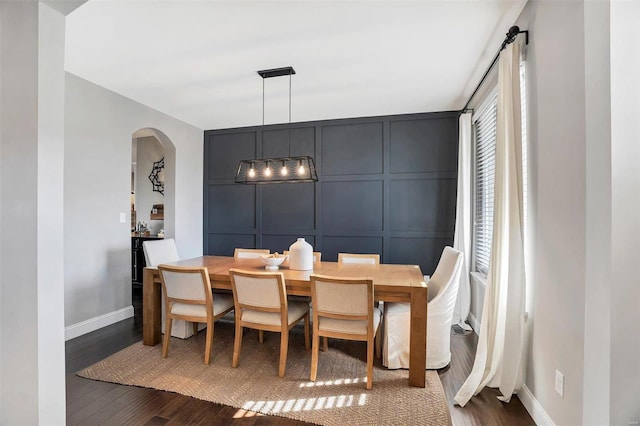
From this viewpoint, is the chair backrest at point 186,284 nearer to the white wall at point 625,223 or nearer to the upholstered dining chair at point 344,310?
the upholstered dining chair at point 344,310

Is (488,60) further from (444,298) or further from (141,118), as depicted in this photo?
(141,118)

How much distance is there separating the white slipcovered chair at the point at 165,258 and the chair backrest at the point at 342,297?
1.60 metres

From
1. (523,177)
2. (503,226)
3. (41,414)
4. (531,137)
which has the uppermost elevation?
(531,137)

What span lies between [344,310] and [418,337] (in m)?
0.58

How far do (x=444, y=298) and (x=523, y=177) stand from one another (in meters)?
1.10

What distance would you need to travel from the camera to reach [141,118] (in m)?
4.04

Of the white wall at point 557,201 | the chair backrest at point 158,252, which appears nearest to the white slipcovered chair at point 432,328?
the white wall at point 557,201

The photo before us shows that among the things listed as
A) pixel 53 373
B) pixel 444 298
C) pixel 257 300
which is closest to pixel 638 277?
pixel 444 298

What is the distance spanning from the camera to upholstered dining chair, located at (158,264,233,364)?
8.39ft

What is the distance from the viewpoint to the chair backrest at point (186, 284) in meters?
2.54

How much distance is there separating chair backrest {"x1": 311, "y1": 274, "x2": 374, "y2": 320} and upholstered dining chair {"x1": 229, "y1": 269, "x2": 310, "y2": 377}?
264mm

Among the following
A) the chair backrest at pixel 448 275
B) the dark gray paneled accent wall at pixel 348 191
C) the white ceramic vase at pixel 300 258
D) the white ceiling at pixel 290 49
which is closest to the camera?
the white ceiling at pixel 290 49

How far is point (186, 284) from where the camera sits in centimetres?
261

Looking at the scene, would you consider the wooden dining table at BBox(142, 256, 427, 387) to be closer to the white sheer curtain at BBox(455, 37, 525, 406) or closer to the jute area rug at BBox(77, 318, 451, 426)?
the jute area rug at BBox(77, 318, 451, 426)
